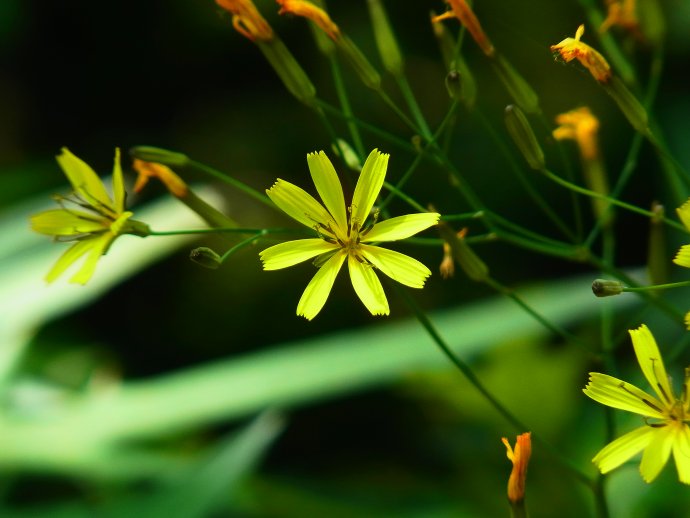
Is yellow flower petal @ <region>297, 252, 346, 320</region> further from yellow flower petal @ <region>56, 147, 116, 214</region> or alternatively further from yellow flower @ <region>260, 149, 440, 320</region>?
yellow flower petal @ <region>56, 147, 116, 214</region>

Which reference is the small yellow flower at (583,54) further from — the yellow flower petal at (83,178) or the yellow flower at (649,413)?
the yellow flower petal at (83,178)

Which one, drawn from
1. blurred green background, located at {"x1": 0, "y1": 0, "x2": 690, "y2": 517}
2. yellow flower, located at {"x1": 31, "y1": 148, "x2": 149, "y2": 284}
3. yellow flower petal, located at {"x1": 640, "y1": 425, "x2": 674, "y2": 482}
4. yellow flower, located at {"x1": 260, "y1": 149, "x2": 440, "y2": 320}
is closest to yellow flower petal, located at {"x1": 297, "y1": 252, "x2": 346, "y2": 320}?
yellow flower, located at {"x1": 260, "y1": 149, "x2": 440, "y2": 320}

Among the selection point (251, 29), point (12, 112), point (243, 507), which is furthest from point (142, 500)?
point (12, 112)

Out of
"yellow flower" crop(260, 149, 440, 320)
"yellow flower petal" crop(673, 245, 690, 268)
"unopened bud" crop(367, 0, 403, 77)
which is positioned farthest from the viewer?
"unopened bud" crop(367, 0, 403, 77)

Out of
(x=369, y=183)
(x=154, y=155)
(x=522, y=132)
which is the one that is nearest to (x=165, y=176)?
(x=154, y=155)

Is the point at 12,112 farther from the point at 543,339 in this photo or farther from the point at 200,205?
the point at 200,205

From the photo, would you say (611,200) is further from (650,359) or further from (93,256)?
(93,256)

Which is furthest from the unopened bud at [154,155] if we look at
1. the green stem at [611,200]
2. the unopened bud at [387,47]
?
the green stem at [611,200]
